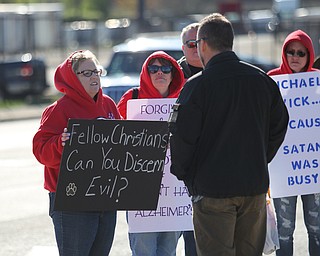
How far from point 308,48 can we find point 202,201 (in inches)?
86.1

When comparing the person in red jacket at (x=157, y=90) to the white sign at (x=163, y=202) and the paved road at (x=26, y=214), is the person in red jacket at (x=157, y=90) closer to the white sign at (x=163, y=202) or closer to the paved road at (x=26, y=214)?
the white sign at (x=163, y=202)

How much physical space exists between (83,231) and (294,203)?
204cm

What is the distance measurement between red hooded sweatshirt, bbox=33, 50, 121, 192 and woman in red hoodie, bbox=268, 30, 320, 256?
1.86m

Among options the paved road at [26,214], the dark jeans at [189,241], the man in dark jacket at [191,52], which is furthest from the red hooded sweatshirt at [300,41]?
the paved road at [26,214]

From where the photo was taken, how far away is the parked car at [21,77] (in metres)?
25.8

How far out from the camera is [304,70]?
719 cm

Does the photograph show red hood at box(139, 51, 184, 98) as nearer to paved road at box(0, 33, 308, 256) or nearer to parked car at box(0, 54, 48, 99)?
paved road at box(0, 33, 308, 256)

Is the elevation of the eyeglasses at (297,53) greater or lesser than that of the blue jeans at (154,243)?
greater

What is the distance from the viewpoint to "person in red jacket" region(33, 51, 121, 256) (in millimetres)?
5824

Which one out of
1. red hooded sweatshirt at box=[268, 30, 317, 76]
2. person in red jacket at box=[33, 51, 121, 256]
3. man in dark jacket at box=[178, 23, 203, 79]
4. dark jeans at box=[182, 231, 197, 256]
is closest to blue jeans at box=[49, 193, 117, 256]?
person in red jacket at box=[33, 51, 121, 256]

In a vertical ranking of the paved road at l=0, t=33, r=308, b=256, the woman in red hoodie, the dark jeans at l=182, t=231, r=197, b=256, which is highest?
the woman in red hoodie

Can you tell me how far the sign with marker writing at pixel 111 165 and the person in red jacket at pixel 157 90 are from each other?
541 mm

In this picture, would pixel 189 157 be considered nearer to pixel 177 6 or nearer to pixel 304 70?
pixel 304 70

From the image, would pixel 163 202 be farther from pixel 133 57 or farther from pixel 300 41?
pixel 133 57
